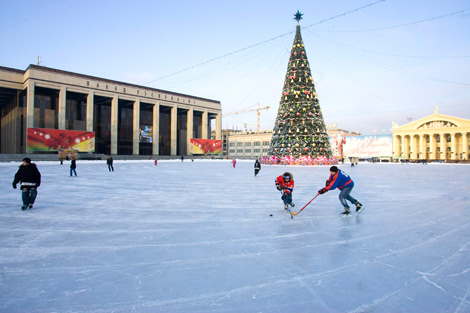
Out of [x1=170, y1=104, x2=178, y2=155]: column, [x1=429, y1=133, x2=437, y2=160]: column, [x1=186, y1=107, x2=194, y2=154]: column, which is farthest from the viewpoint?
[x1=429, y1=133, x2=437, y2=160]: column

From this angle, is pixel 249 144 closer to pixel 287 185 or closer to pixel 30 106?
pixel 30 106

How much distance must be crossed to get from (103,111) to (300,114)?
40.8 meters

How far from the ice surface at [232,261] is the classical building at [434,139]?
81439 mm

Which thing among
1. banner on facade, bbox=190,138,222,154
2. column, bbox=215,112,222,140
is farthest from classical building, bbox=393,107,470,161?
banner on facade, bbox=190,138,222,154

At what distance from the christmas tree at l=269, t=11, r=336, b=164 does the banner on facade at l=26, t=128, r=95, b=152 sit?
32088 millimetres

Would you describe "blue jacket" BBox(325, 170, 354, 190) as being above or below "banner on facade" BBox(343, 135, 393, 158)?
below

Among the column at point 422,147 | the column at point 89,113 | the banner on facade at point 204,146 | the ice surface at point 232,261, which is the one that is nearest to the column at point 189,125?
the banner on facade at point 204,146

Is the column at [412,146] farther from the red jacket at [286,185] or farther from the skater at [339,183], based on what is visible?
the red jacket at [286,185]

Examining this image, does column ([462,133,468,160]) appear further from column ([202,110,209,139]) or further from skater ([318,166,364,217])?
skater ([318,166,364,217])

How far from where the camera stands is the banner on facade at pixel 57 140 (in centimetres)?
3997

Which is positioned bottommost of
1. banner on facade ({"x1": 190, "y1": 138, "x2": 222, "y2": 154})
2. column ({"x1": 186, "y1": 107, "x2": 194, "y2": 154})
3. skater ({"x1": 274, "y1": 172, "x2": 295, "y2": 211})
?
skater ({"x1": 274, "y1": 172, "x2": 295, "y2": 211})

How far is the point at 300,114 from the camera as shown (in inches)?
1195

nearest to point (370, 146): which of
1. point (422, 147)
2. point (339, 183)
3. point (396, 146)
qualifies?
point (396, 146)

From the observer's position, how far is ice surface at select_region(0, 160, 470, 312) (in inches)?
108
